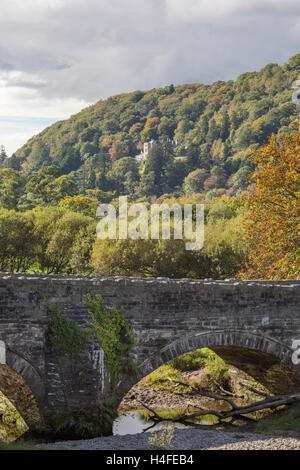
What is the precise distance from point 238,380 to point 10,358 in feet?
37.7

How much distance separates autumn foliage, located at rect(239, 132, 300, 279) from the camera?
1016 inches

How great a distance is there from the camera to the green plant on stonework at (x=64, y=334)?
17062mm

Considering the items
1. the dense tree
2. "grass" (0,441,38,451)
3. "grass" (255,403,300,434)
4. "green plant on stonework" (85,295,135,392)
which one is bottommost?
"grass" (255,403,300,434)

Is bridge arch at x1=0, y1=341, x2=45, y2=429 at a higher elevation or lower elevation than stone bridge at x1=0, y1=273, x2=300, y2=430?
lower

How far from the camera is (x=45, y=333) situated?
17141 millimetres

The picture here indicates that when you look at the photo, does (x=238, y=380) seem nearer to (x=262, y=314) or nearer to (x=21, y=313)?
(x=262, y=314)

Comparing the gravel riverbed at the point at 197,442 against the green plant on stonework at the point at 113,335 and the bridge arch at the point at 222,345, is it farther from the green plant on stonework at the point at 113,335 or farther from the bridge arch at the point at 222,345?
the bridge arch at the point at 222,345

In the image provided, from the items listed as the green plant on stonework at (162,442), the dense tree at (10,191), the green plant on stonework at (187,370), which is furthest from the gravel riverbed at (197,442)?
the dense tree at (10,191)

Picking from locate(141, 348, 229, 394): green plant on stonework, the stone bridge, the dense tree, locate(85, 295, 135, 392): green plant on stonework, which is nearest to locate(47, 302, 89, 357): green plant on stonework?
the stone bridge

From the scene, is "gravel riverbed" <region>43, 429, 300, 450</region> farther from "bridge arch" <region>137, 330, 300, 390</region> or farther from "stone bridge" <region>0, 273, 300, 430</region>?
"bridge arch" <region>137, 330, 300, 390</region>

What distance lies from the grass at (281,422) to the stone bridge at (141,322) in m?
1.51

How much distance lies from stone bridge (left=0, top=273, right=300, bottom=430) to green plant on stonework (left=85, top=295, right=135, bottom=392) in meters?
0.20

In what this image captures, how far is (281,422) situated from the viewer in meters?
19.8
